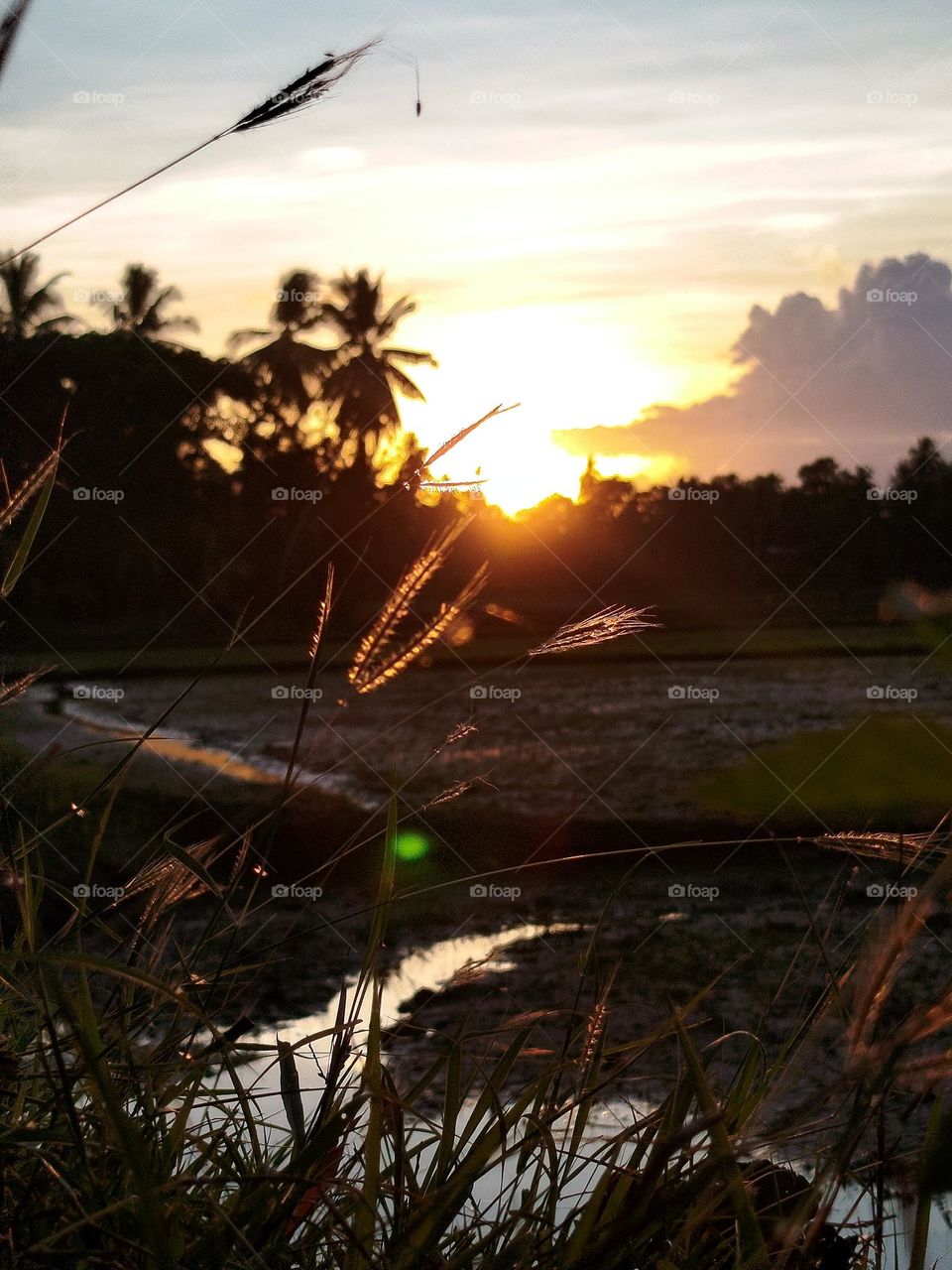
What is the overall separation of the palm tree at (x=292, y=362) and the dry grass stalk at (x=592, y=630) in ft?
14.9

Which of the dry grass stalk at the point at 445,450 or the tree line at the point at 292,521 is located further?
the tree line at the point at 292,521

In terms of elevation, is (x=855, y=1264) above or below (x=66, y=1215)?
below

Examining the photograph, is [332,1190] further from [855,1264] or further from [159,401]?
[159,401]

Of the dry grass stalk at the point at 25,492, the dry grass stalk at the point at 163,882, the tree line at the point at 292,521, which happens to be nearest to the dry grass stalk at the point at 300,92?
the dry grass stalk at the point at 25,492

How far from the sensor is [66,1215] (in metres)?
0.58

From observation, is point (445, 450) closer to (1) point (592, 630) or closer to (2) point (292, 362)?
(1) point (592, 630)

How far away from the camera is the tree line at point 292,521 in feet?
17.4

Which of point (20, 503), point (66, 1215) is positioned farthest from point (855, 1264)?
point (20, 503)

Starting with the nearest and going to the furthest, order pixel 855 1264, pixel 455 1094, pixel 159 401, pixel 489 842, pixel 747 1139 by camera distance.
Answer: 1. pixel 747 1139
2. pixel 455 1094
3. pixel 855 1264
4. pixel 489 842
5. pixel 159 401

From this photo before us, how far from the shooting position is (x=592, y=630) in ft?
2.18

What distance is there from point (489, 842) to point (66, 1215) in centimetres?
447

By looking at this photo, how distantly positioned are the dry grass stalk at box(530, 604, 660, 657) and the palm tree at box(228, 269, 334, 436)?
4.55 m

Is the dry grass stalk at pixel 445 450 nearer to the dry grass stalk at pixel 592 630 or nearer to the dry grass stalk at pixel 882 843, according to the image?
the dry grass stalk at pixel 592 630

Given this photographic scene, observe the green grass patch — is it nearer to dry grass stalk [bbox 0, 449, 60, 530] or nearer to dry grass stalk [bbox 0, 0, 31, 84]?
dry grass stalk [bbox 0, 449, 60, 530]
